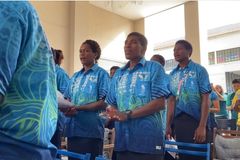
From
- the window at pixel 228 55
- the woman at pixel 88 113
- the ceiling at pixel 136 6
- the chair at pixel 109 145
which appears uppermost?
the ceiling at pixel 136 6

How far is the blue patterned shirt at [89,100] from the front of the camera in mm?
2053

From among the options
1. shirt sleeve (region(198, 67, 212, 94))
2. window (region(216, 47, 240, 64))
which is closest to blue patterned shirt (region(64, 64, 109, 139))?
shirt sleeve (region(198, 67, 212, 94))

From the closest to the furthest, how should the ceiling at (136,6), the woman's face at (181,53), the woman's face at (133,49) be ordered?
the woman's face at (133,49) < the woman's face at (181,53) < the ceiling at (136,6)

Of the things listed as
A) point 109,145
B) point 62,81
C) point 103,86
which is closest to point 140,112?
point 103,86

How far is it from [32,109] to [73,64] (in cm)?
526

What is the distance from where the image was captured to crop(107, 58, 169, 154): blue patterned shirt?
5.16 ft

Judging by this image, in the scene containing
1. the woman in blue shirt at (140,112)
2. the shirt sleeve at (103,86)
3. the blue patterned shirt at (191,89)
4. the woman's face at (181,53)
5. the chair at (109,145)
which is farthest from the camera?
the chair at (109,145)

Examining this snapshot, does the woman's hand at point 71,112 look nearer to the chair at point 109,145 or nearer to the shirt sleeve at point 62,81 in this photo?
the shirt sleeve at point 62,81

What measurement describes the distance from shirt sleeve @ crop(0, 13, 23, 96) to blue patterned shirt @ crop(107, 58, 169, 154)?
101cm

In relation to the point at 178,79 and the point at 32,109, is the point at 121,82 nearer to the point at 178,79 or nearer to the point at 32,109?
the point at 178,79

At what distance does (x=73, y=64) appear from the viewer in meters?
5.91

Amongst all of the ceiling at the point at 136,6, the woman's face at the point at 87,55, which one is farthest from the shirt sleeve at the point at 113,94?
the ceiling at the point at 136,6

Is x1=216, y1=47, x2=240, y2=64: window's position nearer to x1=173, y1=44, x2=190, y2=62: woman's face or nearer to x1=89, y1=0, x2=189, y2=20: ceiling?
x1=89, y1=0, x2=189, y2=20: ceiling

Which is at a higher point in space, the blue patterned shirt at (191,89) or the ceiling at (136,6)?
the ceiling at (136,6)
